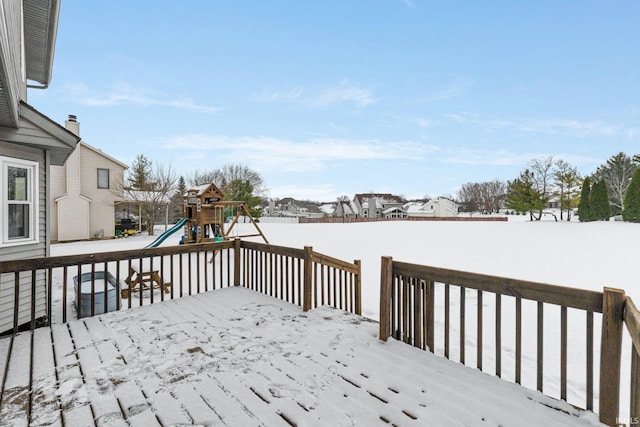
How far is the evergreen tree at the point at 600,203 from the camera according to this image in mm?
21938

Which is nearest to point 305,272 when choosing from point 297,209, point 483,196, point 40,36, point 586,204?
point 40,36

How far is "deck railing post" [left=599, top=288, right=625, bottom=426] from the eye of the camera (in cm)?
177

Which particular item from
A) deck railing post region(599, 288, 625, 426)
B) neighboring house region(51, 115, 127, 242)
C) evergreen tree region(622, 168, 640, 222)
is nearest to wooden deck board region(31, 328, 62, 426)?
deck railing post region(599, 288, 625, 426)

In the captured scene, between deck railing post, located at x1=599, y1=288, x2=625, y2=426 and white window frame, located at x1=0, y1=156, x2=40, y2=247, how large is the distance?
6.72m

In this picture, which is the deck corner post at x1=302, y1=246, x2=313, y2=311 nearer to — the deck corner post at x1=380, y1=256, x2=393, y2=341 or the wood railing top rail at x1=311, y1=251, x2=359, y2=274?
the wood railing top rail at x1=311, y1=251, x2=359, y2=274

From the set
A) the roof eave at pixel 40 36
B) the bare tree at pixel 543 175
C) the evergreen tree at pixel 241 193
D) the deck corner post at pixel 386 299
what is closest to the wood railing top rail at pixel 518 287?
the deck corner post at pixel 386 299

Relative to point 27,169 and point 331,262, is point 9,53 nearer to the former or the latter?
point 27,169

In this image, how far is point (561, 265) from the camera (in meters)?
11.2

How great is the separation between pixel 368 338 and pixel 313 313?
1030 mm

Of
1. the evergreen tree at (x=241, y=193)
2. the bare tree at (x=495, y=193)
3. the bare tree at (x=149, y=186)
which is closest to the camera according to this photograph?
the bare tree at (x=149, y=186)

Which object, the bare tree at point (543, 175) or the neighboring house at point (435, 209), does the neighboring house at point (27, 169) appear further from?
the neighboring house at point (435, 209)

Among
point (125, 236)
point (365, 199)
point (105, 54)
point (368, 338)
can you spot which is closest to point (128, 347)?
point (368, 338)

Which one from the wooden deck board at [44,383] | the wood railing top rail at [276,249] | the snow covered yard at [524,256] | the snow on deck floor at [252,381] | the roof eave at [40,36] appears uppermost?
the roof eave at [40,36]

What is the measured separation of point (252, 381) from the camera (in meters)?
2.38
